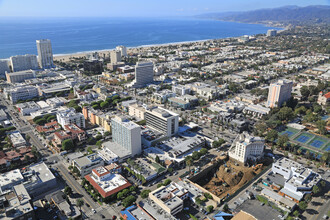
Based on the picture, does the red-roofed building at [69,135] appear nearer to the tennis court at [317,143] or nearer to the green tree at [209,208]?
the green tree at [209,208]

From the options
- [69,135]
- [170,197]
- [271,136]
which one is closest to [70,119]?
[69,135]

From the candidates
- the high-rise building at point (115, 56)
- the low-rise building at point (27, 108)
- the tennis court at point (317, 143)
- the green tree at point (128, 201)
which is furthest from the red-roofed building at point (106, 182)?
the high-rise building at point (115, 56)

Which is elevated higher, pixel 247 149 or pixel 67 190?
pixel 247 149

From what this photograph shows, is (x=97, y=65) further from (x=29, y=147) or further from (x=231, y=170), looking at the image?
(x=231, y=170)

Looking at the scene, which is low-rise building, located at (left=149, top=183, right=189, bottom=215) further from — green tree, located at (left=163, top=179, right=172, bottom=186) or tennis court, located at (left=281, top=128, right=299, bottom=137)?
tennis court, located at (left=281, top=128, right=299, bottom=137)

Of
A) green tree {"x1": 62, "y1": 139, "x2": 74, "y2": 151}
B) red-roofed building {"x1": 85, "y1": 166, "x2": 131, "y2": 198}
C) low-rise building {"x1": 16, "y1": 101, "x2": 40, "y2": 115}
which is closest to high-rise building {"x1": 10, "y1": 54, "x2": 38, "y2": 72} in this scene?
low-rise building {"x1": 16, "y1": 101, "x2": 40, "y2": 115}

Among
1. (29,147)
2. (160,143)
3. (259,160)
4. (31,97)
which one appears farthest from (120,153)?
(31,97)

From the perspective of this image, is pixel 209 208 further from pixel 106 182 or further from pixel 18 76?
pixel 18 76

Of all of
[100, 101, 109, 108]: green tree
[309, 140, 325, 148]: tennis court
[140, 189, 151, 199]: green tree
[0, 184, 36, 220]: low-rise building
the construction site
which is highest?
[0, 184, 36, 220]: low-rise building
